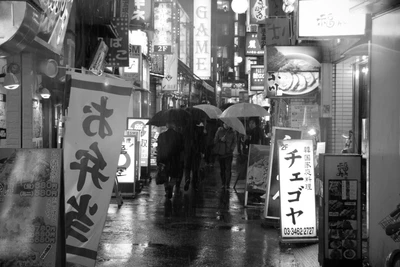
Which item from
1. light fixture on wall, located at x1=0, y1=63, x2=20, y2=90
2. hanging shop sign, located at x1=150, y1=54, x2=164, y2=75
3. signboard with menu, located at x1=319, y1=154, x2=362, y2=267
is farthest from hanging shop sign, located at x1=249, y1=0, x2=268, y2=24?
signboard with menu, located at x1=319, y1=154, x2=362, y2=267

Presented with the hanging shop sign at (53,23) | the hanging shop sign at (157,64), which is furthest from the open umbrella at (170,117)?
the hanging shop sign at (157,64)

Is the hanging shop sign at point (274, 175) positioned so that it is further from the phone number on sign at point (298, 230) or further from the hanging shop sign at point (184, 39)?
the hanging shop sign at point (184, 39)

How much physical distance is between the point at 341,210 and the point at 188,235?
3451mm

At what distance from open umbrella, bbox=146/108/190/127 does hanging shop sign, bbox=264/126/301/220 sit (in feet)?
18.7

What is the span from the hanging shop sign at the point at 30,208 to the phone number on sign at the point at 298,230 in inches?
217

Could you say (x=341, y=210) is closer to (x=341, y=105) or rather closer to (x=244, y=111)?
(x=341, y=105)

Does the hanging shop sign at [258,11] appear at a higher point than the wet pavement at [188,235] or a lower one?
higher

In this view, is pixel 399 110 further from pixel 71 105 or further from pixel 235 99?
pixel 235 99

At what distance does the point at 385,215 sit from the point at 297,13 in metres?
4.87

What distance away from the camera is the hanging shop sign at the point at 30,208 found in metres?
4.86

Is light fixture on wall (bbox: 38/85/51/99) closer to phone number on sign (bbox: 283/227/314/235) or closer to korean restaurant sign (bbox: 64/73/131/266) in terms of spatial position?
phone number on sign (bbox: 283/227/314/235)

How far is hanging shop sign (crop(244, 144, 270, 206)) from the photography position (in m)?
13.7

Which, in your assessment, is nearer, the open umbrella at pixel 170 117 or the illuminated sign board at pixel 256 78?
the open umbrella at pixel 170 117

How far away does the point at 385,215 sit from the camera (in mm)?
7043
